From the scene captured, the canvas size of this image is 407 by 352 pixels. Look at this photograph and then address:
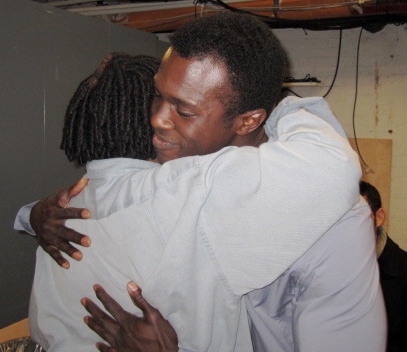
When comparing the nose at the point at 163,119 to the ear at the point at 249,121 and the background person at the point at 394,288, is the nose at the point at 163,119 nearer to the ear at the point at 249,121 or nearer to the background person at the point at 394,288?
the ear at the point at 249,121

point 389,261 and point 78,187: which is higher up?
point 78,187

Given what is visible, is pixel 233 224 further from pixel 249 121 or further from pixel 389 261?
pixel 389 261

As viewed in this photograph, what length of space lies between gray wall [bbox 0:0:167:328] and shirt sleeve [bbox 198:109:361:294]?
5.09 feet

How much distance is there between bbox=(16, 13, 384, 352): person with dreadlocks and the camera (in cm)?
64

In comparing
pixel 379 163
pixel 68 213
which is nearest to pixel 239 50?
pixel 68 213

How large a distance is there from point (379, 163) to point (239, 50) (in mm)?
2616

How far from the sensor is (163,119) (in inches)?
34.1

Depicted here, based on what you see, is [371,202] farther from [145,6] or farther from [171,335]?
[145,6]

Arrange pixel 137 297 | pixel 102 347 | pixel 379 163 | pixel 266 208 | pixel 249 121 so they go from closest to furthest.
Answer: pixel 266 208
pixel 137 297
pixel 102 347
pixel 249 121
pixel 379 163

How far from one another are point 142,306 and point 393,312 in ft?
5.26

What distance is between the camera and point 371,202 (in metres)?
1.97

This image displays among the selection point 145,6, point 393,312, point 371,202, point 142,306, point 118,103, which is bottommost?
point 393,312

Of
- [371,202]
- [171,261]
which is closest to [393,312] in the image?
[371,202]

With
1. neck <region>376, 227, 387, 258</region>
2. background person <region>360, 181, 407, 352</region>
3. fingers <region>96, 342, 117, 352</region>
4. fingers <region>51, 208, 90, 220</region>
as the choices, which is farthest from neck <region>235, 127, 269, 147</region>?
neck <region>376, 227, 387, 258</region>
